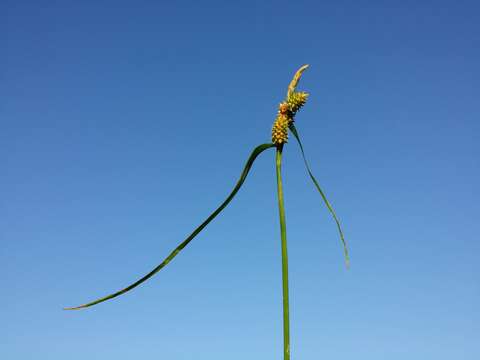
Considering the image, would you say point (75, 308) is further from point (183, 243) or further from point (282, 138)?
point (282, 138)

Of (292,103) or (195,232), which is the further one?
(292,103)

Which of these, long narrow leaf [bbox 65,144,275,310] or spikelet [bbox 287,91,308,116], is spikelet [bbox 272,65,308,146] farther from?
long narrow leaf [bbox 65,144,275,310]

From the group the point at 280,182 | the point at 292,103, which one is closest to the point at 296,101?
the point at 292,103

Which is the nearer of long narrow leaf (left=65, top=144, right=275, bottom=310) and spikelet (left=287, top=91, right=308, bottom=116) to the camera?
long narrow leaf (left=65, top=144, right=275, bottom=310)

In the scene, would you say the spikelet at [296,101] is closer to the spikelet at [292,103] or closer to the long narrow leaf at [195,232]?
the spikelet at [292,103]

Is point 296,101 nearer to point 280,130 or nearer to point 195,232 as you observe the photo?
point 280,130

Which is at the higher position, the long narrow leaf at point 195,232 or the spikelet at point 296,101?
the spikelet at point 296,101

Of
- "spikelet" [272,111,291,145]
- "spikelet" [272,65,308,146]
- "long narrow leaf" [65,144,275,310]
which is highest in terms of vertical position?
"spikelet" [272,65,308,146]

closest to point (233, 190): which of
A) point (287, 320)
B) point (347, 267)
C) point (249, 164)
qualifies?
point (249, 164)
